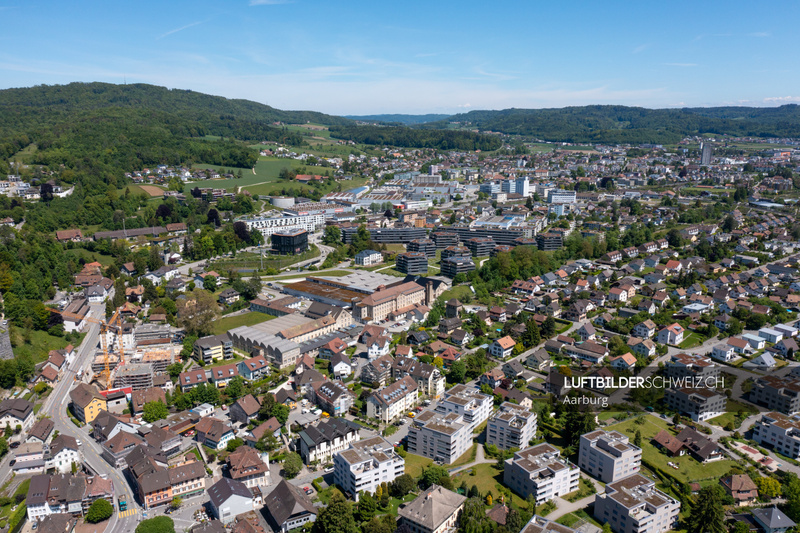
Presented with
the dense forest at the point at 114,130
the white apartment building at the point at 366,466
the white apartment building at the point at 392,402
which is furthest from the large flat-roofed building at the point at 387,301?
the dense forest at the point at 114,130

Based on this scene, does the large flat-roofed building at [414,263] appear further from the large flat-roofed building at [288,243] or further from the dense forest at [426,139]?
the dense forest at [426,139]

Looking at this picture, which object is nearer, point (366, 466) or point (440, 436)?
point (366, 466)

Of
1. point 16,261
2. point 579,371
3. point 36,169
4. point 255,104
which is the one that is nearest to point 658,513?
point 579,371

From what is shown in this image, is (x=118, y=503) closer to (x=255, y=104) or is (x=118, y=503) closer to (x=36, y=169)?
(x=36, y=169)

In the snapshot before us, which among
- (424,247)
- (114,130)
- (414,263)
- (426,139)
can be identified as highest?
(114,130)

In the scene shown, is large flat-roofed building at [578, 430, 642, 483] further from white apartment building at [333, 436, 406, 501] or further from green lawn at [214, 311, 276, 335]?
green lawn at [214, 311, 276, 335]

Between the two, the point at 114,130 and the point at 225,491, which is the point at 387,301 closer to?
the point at 225,491

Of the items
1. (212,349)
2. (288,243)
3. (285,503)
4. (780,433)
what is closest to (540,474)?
(285,503)
